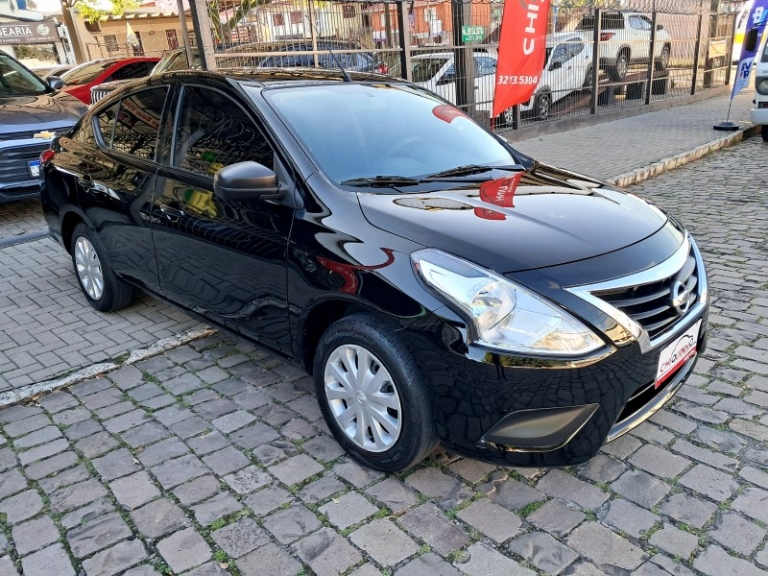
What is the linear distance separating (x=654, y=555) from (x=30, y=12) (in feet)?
62.6

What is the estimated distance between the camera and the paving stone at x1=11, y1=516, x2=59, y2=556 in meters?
2.44

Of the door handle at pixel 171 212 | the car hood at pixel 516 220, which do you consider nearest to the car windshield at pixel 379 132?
the car hood at pixel 516 220

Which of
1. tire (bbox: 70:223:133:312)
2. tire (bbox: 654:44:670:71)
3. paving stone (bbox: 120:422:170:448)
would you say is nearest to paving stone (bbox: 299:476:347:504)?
paving stone (bbox: 120:422:170:448)

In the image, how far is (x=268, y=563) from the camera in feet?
7.64

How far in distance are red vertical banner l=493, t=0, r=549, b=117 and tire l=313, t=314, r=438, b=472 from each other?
6.36 metres

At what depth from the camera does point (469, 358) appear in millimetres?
2289

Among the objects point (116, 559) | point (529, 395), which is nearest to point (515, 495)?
point (529, 395)

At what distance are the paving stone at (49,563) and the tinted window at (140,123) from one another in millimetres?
2264

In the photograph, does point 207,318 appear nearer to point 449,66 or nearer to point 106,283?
point 106,283

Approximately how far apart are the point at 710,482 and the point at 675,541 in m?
0.43

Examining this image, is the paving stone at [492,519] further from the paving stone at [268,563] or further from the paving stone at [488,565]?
the paving stone at [268,563]

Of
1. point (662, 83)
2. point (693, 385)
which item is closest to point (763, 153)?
point (662, 83)

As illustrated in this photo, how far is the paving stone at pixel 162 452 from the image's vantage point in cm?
295

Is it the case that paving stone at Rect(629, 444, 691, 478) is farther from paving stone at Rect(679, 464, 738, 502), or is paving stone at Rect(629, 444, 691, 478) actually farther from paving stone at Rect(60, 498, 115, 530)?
paving stone at Rect(60, 498, 115, 530)
